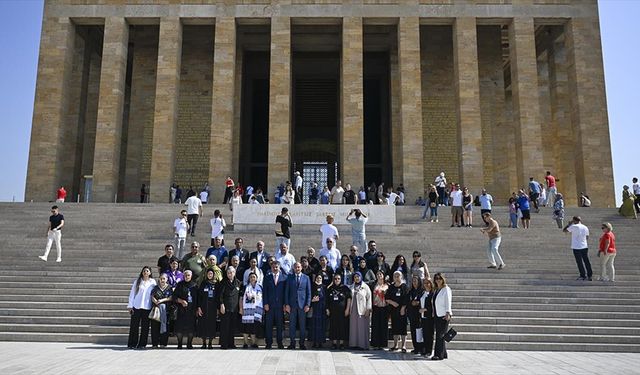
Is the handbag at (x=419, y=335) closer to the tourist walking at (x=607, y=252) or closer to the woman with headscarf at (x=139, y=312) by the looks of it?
the woman with headscarf at (x=139, y=312)

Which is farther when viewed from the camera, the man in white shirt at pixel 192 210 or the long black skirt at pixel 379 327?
the man in white shirt at pixel 192 210

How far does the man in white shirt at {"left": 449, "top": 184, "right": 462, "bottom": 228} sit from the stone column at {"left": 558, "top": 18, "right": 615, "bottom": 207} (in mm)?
10633

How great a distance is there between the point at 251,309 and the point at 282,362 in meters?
1.50

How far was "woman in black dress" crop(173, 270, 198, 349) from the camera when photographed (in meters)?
8.20

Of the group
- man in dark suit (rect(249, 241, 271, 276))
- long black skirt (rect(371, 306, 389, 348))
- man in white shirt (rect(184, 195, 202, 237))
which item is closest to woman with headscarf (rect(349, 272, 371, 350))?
long black skirt (rect(371, 306, 389, 348))

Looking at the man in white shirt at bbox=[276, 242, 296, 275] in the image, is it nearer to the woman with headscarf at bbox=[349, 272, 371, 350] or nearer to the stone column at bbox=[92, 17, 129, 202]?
the woman with headscarf at bbox=[349, 272, 371, 350]

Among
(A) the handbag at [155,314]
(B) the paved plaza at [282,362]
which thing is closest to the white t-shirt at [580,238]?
(B) the paved plaza at [282,362]

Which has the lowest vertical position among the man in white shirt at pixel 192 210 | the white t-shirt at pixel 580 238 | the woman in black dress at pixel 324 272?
the woman in black dress at pixel 324 272

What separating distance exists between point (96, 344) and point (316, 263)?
381 centimetres

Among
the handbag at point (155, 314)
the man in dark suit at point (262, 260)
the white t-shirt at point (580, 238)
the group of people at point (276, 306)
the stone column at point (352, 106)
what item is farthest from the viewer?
the stone column at point (352, 106)

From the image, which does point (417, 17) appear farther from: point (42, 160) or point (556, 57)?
point (42, 160)

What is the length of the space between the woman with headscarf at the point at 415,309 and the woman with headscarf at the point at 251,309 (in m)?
2.37

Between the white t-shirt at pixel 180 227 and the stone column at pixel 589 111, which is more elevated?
the stone column at pixel 589 111

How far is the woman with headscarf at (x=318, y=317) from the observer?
8.36 m
